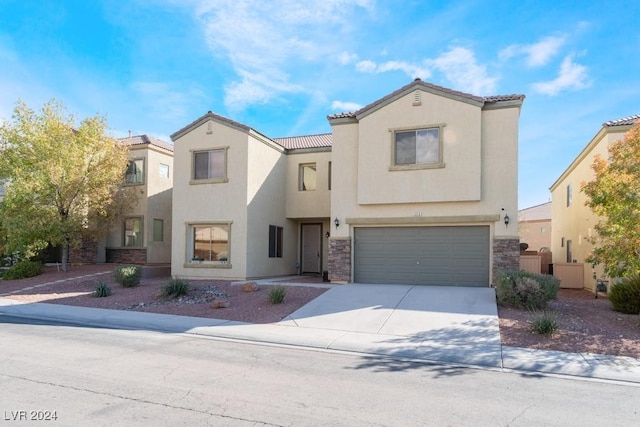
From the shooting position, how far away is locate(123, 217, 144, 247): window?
22438 mm

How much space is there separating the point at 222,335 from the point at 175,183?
1084 cm

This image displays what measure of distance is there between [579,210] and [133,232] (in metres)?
20.9

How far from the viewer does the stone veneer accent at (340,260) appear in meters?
16.5

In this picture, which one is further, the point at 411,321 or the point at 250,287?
the point at 250,287

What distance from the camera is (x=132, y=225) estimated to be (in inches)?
894

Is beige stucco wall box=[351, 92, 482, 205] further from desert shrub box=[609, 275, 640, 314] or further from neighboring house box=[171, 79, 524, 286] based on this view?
desert shrub box=[609, 275, 640, 314]

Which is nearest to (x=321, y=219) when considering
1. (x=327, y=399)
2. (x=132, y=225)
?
(x=132, y=225)

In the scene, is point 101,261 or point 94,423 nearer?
point 94,423

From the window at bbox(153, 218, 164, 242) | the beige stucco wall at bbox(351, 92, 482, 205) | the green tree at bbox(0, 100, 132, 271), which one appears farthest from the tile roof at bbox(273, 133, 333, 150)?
the green tree at bbox(0, 100, 132, 271)

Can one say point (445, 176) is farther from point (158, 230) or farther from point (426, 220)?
point (158, 230)

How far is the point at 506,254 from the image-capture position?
1481cm

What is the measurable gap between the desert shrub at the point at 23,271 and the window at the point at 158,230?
5404 millimetres

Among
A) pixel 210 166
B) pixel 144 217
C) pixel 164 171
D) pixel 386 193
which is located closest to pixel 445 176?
pixel 386 193

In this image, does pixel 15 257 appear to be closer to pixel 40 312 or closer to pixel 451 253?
pixel 40 312
